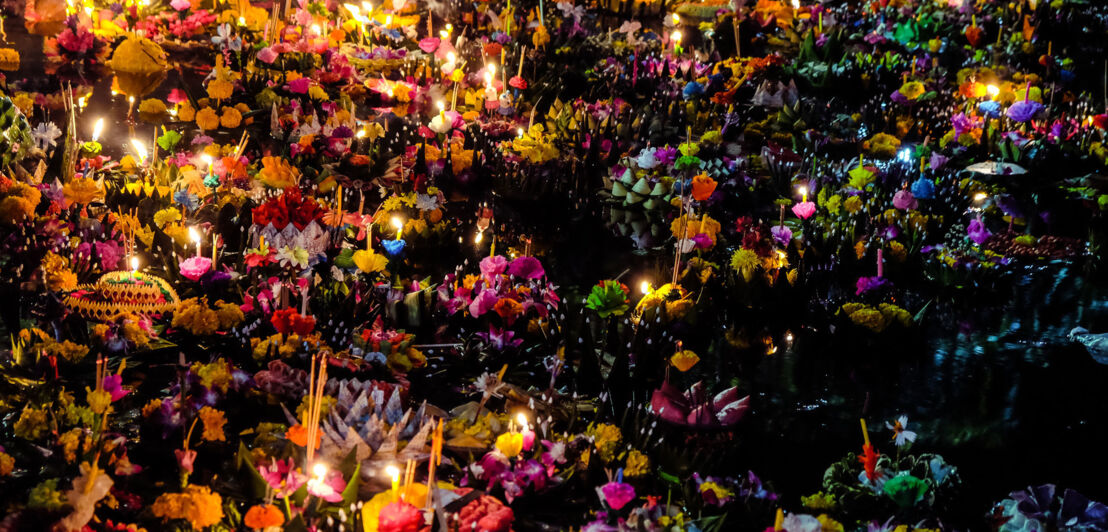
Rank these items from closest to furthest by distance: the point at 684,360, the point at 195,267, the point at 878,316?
the point at 684,360 < the point at 195,267 < the point at 878,316

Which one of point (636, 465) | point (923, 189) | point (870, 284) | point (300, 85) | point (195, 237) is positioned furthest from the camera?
point (300, 85)

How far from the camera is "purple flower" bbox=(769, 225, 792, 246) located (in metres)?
4.80

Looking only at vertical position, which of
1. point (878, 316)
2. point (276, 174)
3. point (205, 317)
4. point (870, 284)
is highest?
point (276, 174)

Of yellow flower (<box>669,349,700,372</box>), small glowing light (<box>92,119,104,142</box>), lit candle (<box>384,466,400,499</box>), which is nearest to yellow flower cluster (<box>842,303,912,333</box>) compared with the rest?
yellow flower (<box>669,349,700,372</box>)

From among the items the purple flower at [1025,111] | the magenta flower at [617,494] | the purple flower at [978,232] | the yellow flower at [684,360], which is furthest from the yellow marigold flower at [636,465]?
the purple flower at [1025,111]

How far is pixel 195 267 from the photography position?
3846 millimetres

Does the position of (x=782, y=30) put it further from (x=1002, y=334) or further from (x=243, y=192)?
(x=243, y=192)

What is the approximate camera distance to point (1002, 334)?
14.3 feet

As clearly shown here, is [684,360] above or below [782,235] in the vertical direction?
below

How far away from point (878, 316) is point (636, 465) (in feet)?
5.25

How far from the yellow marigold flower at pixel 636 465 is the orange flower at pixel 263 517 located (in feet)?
3.84

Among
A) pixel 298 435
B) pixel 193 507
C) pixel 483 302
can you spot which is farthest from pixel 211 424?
pixel 483 302

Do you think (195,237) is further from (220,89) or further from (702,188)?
(702,188)

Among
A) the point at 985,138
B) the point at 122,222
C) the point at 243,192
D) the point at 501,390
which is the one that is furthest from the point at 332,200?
the point at 985,138
